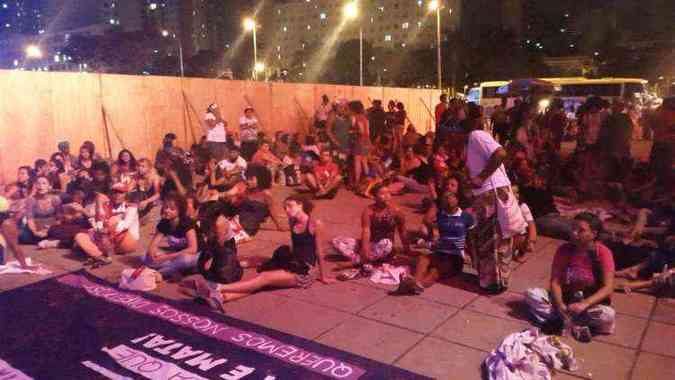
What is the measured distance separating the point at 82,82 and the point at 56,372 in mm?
9990

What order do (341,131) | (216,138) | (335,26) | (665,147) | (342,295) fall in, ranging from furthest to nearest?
(335,26)
(216,138)
(341,131)
(665,147)
(342,295)

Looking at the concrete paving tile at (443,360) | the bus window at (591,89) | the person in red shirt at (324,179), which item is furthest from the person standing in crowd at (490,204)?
the bus window at (591,89)

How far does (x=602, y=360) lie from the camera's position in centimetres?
418

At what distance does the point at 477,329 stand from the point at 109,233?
5.00 meters

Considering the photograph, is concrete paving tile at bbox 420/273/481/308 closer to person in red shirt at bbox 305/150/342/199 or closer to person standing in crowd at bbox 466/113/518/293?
person standing in crowd at bbox 466/113/518/293

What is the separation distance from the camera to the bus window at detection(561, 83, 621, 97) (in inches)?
1272

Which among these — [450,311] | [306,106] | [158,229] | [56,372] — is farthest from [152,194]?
[306,106]

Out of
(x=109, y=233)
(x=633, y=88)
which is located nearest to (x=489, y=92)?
(x=633, y=88)

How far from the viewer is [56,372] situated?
4.11 metres

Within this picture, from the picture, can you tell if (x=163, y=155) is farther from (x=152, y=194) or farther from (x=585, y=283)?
(x=585, y=283)

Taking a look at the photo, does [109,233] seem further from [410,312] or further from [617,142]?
[617,142]

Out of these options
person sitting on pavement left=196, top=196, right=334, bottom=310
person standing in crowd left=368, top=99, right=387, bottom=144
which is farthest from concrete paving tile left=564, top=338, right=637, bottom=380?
person standing in crowd left=368, top=99, right=387, bottom=144

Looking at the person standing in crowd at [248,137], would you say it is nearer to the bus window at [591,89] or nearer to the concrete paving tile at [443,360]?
the concrete paving tile at [443,360]

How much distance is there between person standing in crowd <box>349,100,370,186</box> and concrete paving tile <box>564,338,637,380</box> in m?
7.41
